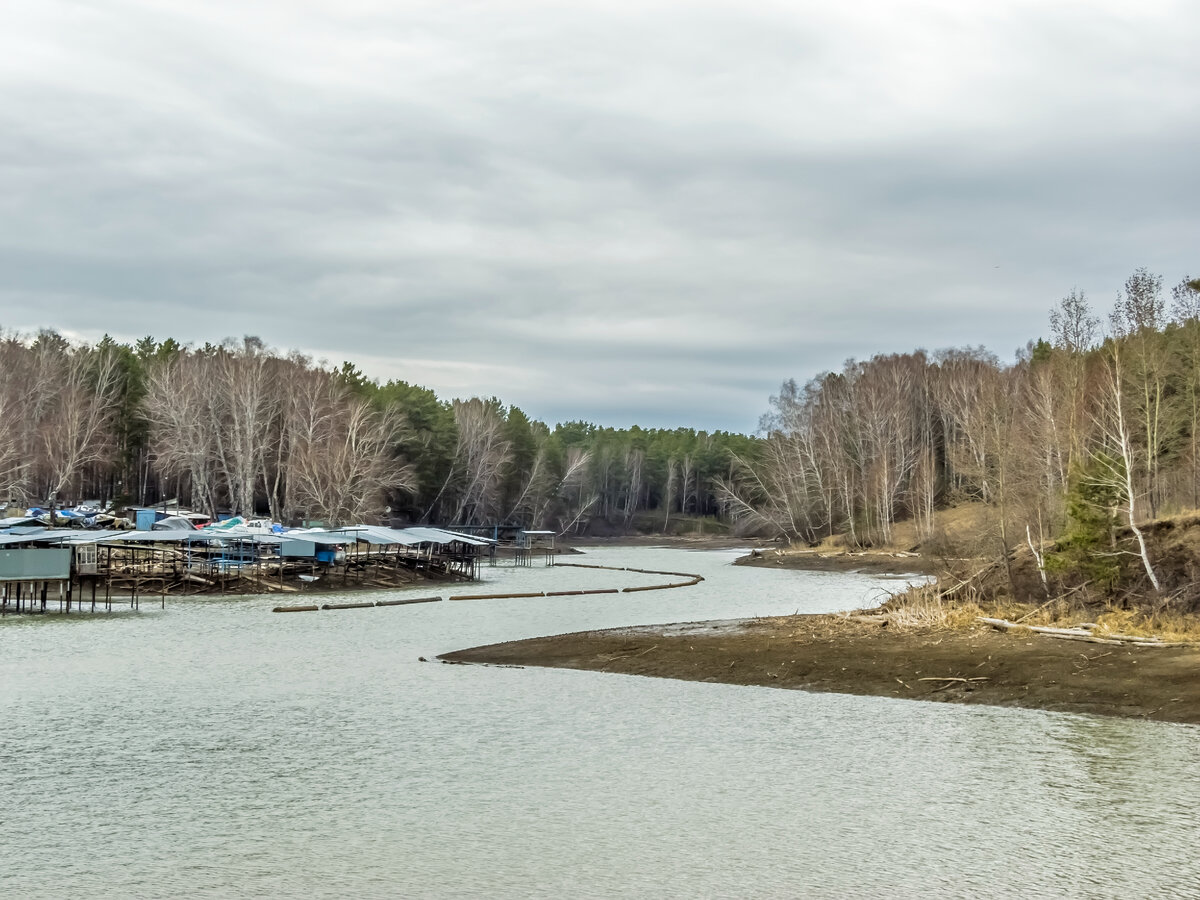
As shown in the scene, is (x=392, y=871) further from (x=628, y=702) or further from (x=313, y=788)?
(x=628, y=702)

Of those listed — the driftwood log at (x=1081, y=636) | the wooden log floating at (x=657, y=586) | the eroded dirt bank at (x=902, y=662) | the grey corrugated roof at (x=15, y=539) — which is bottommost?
the wooden log floating at (x=657, y=586)

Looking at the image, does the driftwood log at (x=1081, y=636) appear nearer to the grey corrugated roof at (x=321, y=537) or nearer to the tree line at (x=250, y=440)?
the grey corrugated roof at (x=321, y=537)

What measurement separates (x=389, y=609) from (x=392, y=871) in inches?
1488

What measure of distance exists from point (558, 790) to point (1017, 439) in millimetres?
34848

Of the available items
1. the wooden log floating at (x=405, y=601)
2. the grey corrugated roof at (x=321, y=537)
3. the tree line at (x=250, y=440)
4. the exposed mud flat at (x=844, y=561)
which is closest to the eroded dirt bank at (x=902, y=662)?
the wooden log floating at (x=405, y=601)

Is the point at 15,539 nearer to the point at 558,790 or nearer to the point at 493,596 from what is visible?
the point at 493,596

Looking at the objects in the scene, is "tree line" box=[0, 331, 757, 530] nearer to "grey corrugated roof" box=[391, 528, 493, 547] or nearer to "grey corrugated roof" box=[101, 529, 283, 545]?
"grey corrugated roof" box=[391, 528, 493, 547]

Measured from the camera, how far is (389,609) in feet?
162

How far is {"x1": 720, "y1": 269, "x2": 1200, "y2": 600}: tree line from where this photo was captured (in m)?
36.3

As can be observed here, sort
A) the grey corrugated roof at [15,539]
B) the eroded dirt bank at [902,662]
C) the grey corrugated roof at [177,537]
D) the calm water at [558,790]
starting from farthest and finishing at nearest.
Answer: the grey corrugated roof at [177,537] < the grey corrugated roof at [15,539] < the eroded dirt bank at [902,662] < the calm water at [558,790]

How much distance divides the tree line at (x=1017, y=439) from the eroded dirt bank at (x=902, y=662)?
6.34 metres

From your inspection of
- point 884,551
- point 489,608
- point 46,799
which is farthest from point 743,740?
point 884,551

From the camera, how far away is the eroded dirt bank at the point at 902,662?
21.9 meters

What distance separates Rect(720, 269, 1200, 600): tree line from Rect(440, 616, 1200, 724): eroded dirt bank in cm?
634
